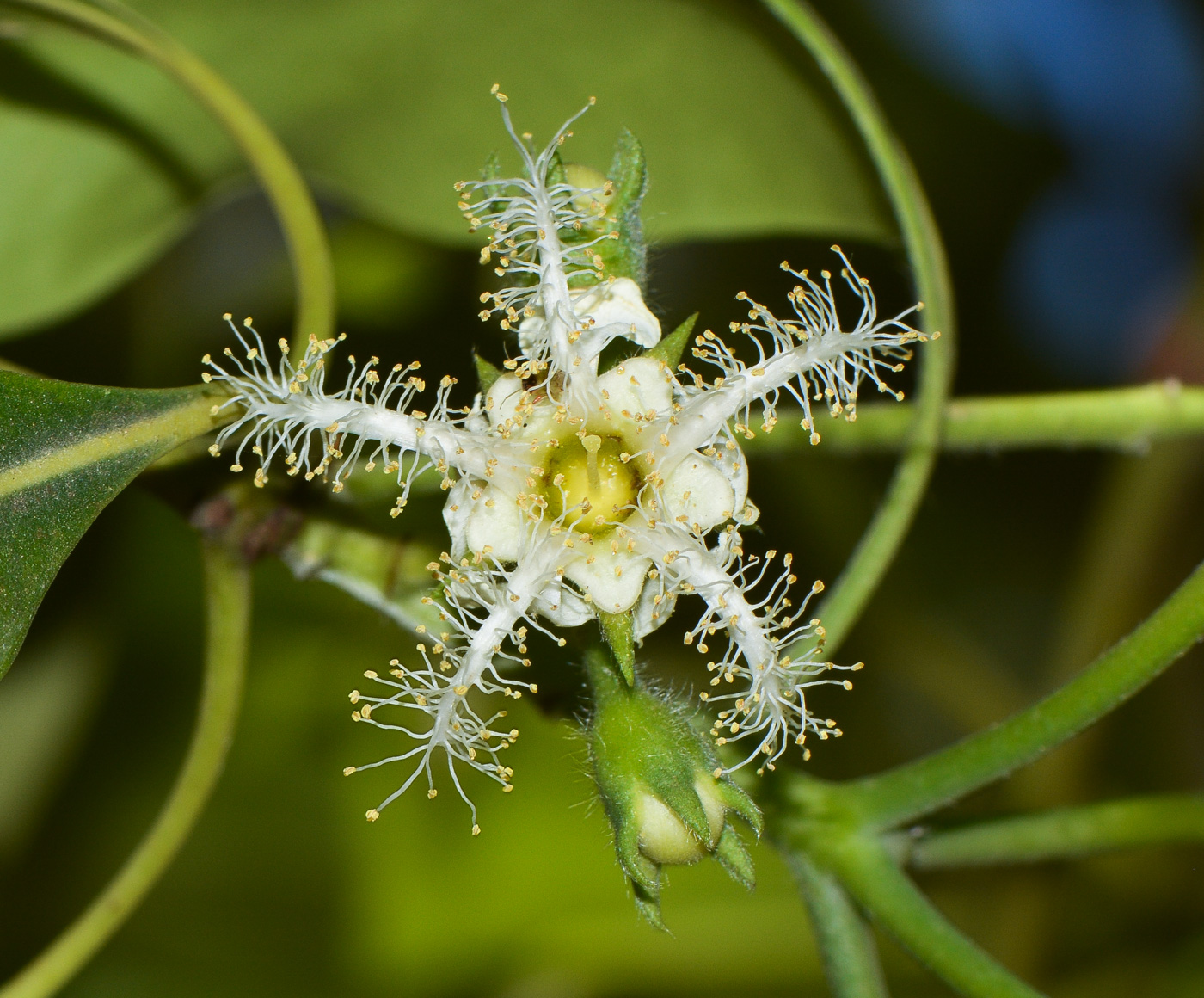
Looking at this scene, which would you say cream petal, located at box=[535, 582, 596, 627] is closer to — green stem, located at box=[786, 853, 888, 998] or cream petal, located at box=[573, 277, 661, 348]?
cream petal, located at box=[573, 277, 661, 348]

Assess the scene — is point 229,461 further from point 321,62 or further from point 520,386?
point 321,62

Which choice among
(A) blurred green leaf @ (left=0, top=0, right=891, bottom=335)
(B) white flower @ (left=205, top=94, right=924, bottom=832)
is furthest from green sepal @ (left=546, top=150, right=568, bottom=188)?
(A) blurred green leaf @ (left=0, top=0, right=891, bottom=335)

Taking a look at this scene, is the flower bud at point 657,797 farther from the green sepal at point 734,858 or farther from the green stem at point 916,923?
the green stem at point 916,923

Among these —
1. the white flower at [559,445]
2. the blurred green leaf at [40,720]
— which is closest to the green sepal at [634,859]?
the white flower at [559,445]

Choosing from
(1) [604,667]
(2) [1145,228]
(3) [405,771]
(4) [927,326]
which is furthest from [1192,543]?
(1) [604,667]

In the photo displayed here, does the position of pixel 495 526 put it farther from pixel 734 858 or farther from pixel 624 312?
pixel 734 858
